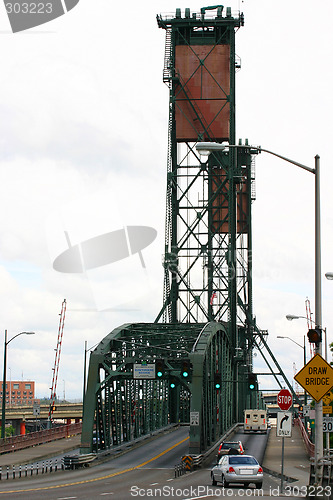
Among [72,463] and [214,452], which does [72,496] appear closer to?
[72,463]

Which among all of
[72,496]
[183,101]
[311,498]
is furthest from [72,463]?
[183,101]

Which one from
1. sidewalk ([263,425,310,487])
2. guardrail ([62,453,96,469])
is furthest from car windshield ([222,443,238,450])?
guardrail ([62,453,96,469])

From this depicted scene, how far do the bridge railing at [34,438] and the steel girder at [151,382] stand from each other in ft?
18.7

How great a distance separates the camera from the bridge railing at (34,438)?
193ft

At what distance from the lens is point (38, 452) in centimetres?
5788

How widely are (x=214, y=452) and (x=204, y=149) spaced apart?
3132cm

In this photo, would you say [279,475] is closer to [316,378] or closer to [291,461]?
[291,461]

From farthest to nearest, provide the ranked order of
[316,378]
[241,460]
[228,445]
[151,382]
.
A: [151,382] < [228,445] < [241,460] < [316,378]

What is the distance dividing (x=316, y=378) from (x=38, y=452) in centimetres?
3852

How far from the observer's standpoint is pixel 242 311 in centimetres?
9562

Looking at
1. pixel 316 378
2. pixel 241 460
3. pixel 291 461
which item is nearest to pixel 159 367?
pixel 291 461

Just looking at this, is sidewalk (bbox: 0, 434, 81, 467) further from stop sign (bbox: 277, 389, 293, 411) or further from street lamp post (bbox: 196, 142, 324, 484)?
street lamp post (bbox: 196, 142, 324, 484)

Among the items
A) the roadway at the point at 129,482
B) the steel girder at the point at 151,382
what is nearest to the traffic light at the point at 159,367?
the steel girder at the point at 151,382

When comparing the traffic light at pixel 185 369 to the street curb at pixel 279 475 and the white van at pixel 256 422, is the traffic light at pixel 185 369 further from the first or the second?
the white van at pixel 256 422
